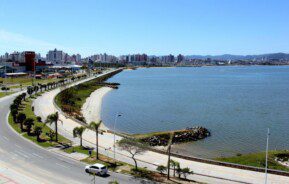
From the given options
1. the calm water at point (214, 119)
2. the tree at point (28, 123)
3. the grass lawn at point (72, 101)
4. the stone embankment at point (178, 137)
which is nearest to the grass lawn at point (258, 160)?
the calm water at point (214, 119)

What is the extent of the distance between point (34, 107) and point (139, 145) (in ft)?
147

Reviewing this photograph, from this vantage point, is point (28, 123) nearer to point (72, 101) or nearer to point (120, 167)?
point (120, 167)

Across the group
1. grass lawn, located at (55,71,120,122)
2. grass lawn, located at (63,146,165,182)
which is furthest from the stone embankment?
grass lawn, located at (55,71,120,122)

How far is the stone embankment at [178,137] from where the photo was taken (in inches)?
2071

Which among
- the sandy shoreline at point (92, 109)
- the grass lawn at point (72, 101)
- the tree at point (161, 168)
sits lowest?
the sandy shoreline at point (92, 109)

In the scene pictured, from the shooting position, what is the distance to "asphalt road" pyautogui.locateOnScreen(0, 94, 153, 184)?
105 feet

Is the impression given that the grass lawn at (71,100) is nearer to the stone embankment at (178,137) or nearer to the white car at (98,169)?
the stone embankment at (178,137)

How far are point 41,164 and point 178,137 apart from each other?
25.5 metres

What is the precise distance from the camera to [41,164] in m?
36.3

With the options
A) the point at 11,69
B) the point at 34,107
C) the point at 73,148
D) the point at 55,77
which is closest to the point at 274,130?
the point at 73,148

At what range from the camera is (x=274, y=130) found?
6288cm

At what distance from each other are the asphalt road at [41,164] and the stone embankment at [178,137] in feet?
55.4

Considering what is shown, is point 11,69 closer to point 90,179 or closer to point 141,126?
point 141,126

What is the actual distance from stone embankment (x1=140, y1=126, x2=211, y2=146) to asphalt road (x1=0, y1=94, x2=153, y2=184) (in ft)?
55.4
